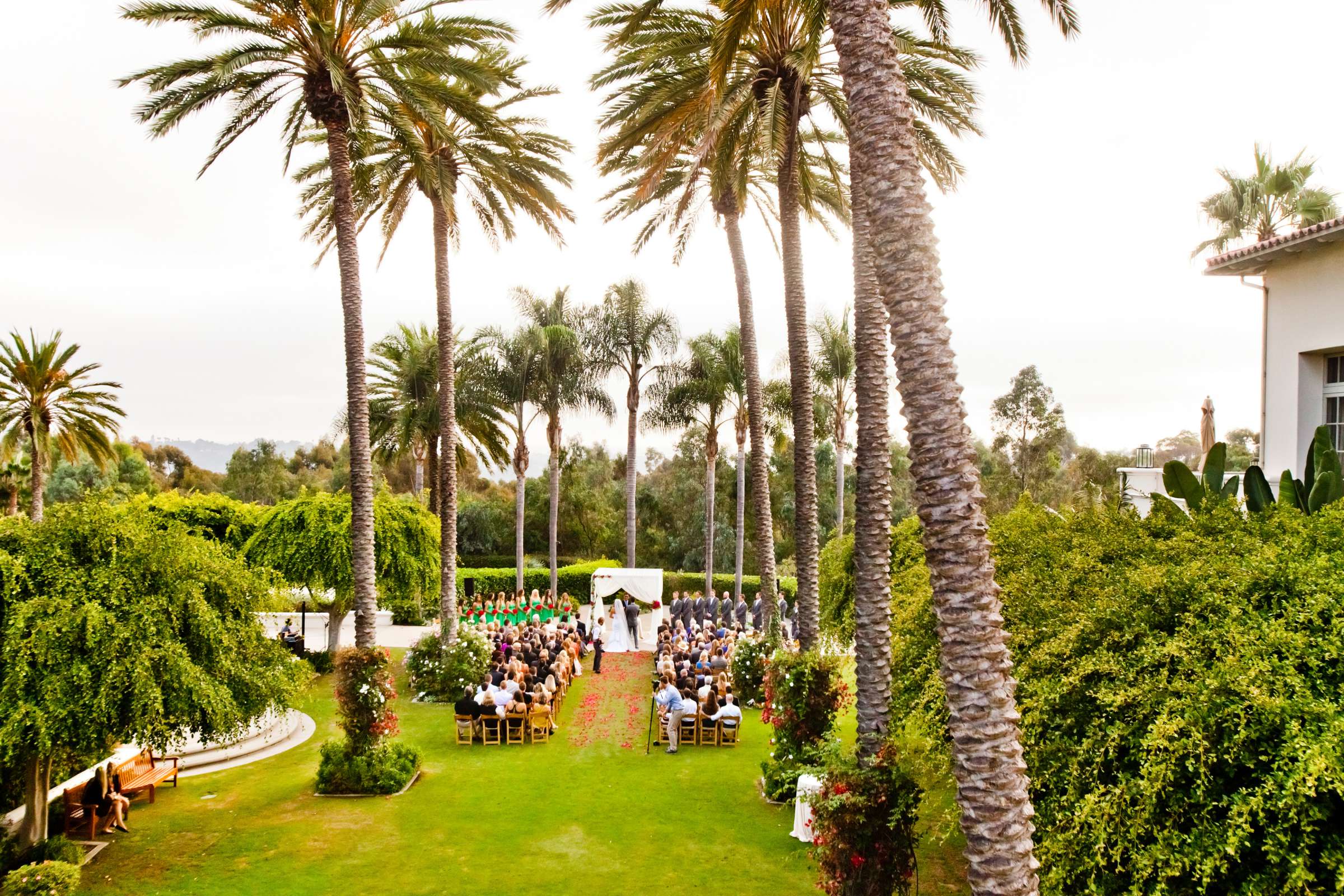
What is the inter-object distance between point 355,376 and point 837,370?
24580 millimetres

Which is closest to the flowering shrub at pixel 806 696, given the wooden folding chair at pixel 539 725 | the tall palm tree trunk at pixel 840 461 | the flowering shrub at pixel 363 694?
the wooden folding chair at pixel 539 725

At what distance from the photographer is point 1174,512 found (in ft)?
32.7

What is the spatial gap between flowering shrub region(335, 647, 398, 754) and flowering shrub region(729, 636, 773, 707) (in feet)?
26.3

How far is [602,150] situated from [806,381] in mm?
5229

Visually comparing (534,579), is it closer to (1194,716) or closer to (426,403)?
(426,403)

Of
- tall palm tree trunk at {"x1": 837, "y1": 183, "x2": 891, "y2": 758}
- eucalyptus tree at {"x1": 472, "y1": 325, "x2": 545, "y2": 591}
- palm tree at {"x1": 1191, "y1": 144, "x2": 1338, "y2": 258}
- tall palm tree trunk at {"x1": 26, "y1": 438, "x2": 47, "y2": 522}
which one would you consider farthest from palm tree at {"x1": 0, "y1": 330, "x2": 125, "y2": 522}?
palm tree at {"x1": 1191, "y1": 144, "x2": 1338, "y2": 258}

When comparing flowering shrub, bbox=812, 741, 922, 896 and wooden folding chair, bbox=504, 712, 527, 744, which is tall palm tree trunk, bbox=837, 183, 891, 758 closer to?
flowering shrub, bbox=812, 741, 922, 896

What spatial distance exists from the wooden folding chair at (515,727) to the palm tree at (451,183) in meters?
3.76

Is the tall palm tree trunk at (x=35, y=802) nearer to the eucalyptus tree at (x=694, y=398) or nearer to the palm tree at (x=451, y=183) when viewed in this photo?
the palm tree at (x=451, y=183)

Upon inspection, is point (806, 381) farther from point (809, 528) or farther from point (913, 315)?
point (913, 315)

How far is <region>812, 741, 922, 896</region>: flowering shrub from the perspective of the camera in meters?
8.07

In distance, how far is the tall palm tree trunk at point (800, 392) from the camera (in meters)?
13.9

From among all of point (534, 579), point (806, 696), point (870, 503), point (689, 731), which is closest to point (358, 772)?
point (689, 731)

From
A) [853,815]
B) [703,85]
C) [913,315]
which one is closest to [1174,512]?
[853,815]
